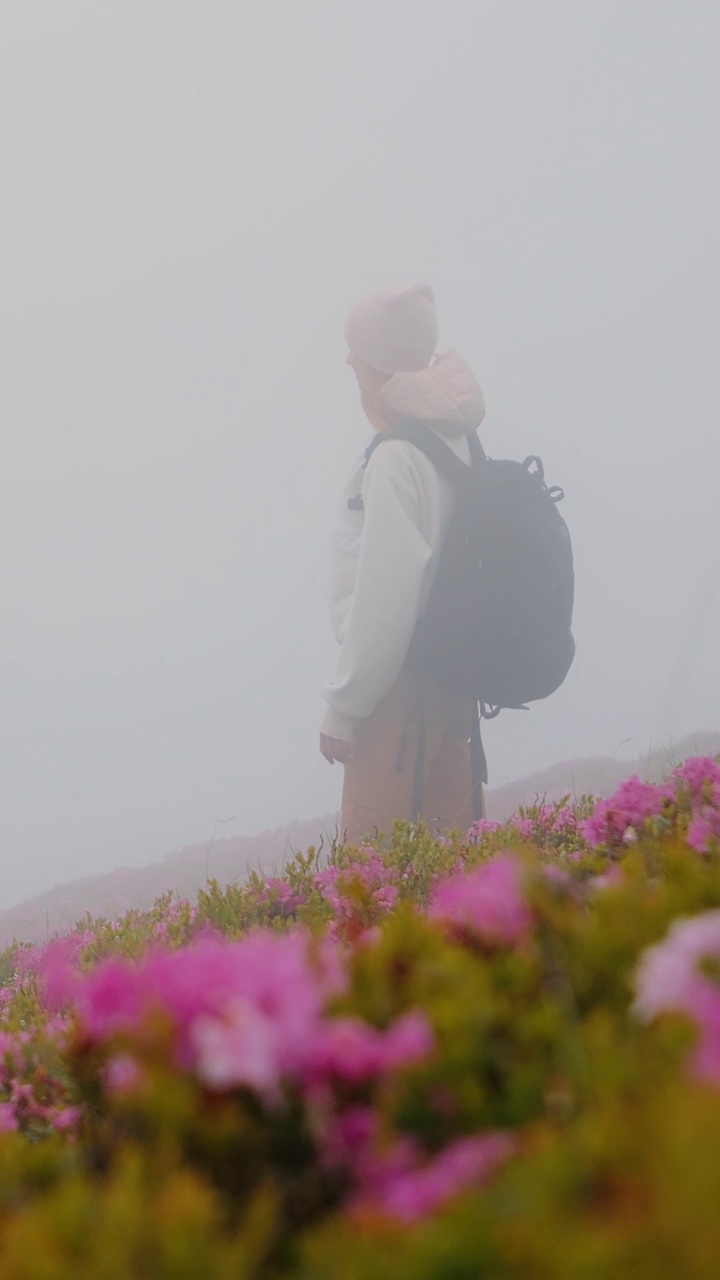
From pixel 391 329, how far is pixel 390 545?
7.90ft

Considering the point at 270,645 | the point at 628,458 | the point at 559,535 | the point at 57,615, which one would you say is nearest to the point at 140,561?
the point at 57,615

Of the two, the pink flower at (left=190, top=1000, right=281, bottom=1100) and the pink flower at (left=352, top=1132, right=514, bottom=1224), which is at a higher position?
the pink flower at (left=190, top=1000, right=281, bottom=1100)

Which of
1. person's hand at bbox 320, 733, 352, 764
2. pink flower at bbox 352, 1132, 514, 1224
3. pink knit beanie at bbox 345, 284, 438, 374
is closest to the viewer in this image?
pink flower at bbox 352, 1132, 514, 1224

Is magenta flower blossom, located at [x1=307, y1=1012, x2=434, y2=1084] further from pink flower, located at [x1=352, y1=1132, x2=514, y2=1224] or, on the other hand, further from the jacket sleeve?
the jacket sleeve

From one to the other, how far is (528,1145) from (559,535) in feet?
25.4

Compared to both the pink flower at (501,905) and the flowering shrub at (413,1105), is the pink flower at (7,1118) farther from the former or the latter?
the pink flower at (501,905)

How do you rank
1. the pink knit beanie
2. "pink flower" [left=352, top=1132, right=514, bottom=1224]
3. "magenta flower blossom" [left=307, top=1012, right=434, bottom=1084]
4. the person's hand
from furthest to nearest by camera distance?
the pink knit beanie, the person's hand, "magenta flower blossom" [left=307, top=1012, right=434, bottom=1084], "pink flower" [left=352, top=1132, right=514, bottom=1224]

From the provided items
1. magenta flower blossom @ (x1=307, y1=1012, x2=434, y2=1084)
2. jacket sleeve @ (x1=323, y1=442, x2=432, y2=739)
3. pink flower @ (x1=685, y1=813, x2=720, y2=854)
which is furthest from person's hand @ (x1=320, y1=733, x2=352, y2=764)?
magenta flower blossom @ (x1=307, y1=1012, x2=434, y2=1084)

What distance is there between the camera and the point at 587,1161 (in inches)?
25.8

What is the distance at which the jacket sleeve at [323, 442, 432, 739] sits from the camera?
7.48 meters

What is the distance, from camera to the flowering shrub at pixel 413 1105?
60 cm

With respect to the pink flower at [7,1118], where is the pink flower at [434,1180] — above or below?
above

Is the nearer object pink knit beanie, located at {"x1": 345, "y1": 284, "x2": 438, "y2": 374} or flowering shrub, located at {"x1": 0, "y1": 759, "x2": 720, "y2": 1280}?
flowering shrub, located at {"x1": 0, "y1": 759, "x2": 720, "y2": 1280}

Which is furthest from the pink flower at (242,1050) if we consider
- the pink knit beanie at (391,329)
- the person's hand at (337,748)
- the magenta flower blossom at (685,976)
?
the pink knit beanie at (391,329)
